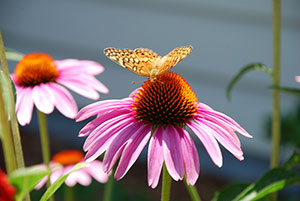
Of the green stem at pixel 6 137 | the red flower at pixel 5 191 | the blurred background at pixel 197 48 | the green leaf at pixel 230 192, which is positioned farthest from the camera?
the blurred background at pixel 197 48

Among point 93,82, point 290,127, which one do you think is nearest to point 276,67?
point 93,82

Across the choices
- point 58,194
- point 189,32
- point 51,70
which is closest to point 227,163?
point 189,32

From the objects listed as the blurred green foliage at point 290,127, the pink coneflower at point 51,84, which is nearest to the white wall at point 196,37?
the blurred green foliage at point 290,127

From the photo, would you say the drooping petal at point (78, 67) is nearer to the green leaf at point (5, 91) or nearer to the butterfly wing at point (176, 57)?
the butterfly wing at point (176, 57)

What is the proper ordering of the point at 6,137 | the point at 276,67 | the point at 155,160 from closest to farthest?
1. the point at 6,137
2. the point at 155,160
3. the point at 276,67

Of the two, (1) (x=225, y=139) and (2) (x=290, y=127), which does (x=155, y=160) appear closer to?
(1) (x=225, y=139)
